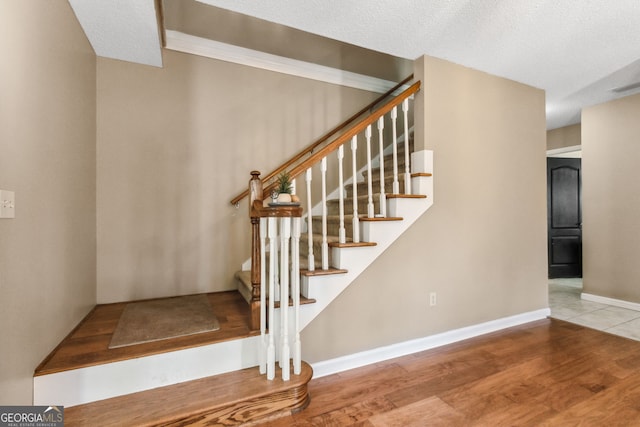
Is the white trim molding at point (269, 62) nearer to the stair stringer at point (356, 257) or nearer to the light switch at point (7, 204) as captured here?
the stair stringer at point (356, 257)

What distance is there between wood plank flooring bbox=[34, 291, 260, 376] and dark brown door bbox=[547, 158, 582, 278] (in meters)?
5.18

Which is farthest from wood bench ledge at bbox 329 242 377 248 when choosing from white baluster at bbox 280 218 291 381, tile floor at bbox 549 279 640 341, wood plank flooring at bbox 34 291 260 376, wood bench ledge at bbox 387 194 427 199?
tile floor at bbox 549 279 640 341

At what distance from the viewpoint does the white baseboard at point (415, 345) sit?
2.13m

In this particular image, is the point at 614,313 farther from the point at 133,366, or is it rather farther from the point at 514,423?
the point at 133,366

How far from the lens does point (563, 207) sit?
4.91m

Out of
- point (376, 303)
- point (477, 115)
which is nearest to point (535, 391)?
point (376, 303)

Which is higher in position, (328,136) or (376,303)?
(328,136)

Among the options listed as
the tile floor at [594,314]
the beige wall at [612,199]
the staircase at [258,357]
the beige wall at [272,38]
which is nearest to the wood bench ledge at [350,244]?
the staircase at [258,357]

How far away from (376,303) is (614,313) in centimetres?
305

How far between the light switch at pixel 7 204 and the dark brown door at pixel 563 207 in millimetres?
6217

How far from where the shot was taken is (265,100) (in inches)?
119

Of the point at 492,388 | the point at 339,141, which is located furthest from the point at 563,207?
the point at 339,141

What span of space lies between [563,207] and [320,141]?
4404 millimetres

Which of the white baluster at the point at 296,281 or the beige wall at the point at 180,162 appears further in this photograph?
the beige wall at the point at 180,162
